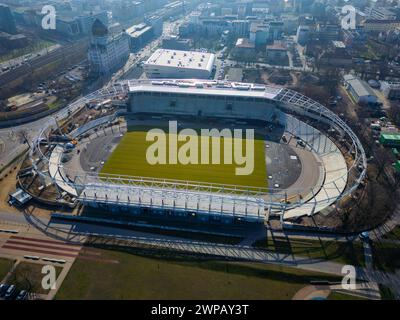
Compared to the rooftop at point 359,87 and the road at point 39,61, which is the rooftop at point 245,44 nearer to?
the rooftop at point 359,87

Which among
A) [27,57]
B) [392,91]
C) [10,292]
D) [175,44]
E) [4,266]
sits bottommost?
[4,266]

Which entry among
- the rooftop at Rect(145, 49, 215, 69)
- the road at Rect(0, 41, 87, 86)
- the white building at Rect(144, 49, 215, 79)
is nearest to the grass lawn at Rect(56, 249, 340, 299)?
the white building at Rect(144, 49, 215, 79)

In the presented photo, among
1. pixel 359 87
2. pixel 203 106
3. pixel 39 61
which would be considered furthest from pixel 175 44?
pixel 359 87

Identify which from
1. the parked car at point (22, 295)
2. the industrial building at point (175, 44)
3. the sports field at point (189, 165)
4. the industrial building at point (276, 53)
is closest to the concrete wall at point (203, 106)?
the sports field at point (189, 165)

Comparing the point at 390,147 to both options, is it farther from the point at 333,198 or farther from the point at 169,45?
the point at 169,45

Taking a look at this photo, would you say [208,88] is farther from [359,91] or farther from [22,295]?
[22,295]
